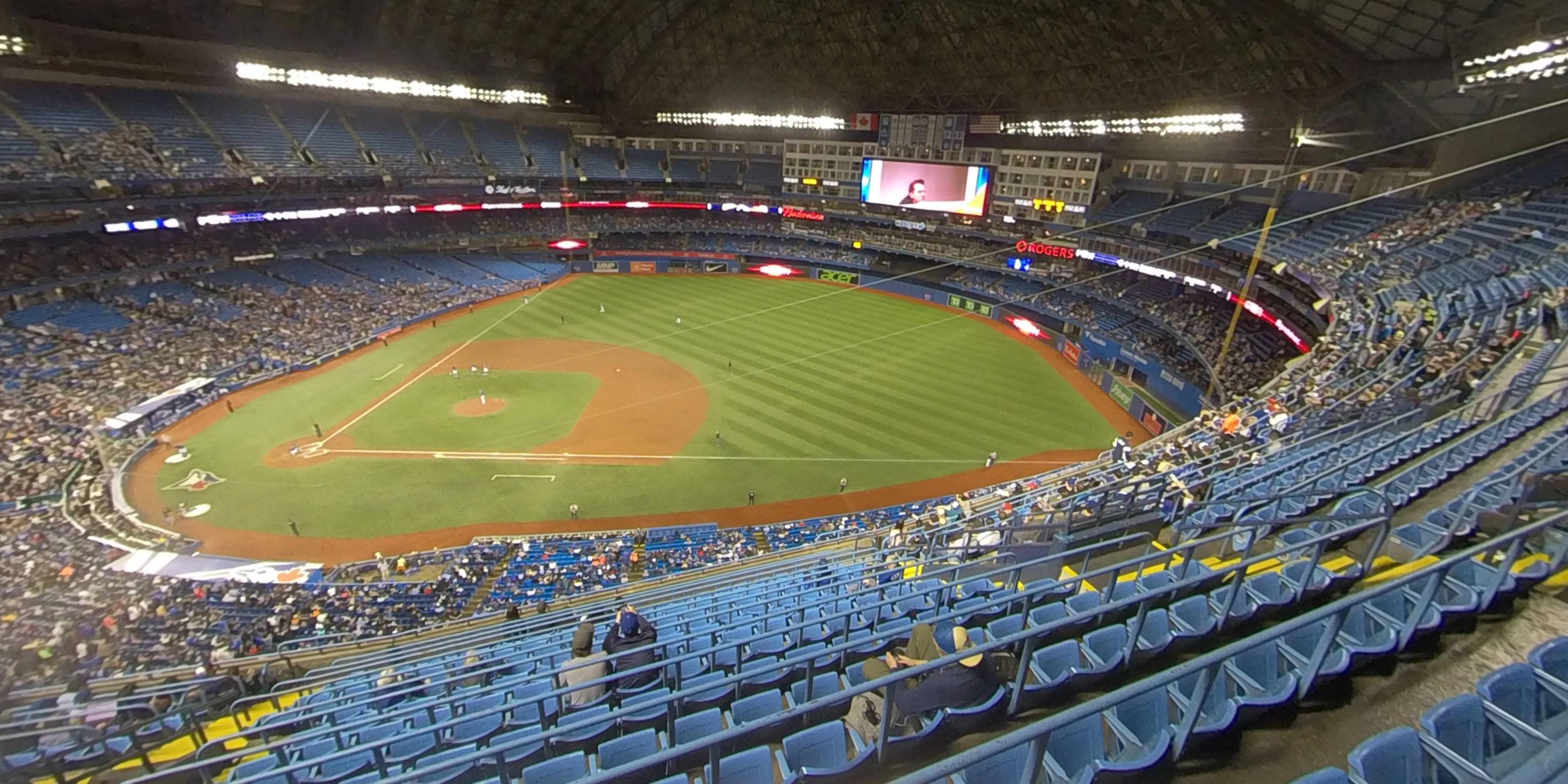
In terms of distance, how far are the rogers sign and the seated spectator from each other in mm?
40687

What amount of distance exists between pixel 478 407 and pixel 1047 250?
115 ft

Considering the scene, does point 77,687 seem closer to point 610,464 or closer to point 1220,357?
point 610,464

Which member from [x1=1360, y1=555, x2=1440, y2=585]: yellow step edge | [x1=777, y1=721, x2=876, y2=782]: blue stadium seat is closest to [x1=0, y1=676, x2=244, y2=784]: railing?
[x1=777, y1=721, x2=876, y2=782]: blue stadium seat

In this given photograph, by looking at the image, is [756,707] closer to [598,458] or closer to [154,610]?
[154,610]

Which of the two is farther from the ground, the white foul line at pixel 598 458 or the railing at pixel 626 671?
the railing at pixel 626 671

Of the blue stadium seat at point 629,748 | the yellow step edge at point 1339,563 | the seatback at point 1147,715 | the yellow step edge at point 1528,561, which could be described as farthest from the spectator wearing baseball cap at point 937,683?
the yellow step edge at point 1528,561

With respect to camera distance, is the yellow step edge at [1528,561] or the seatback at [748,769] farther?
the yellow step edge at [1528,561]

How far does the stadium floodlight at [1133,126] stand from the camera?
104 feet

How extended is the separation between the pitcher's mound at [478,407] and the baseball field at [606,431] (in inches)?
4.7

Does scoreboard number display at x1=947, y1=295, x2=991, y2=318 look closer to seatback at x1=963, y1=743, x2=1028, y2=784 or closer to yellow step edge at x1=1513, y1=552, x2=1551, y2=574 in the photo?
yellow step edge at x1=1513, y1=552, x2=1551, y2=574

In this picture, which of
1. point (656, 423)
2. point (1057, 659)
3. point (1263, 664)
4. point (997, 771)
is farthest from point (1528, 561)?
point (656, 423)

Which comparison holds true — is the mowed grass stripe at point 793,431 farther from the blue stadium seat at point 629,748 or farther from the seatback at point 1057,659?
the blue stadium seat at point 629,748

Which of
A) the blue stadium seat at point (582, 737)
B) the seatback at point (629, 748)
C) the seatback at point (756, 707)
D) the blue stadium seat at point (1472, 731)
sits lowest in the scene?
the blue stadium seat at point (582, 737)

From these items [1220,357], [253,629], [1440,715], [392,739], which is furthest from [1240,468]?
[253,629]
